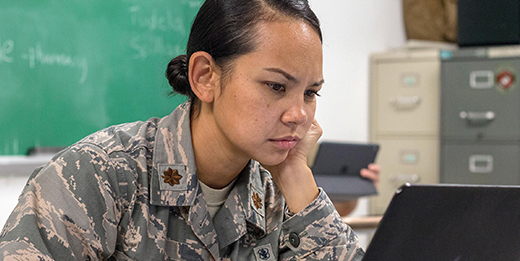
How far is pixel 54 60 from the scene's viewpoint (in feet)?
5.63

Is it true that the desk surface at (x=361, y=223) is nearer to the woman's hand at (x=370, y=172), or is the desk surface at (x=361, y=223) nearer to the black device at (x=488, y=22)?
the woman's hand at (x=370, y=172)

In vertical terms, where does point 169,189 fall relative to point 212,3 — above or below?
below

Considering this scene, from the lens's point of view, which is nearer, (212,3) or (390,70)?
(212,3)

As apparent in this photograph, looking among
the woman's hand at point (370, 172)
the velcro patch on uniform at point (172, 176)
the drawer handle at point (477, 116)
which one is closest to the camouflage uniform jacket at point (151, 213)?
the velcro patch on uniform at point (172, 176)

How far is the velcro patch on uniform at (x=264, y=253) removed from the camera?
1067mm

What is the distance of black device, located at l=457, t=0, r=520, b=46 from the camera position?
9.94ft

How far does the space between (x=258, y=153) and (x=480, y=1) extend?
2.64m

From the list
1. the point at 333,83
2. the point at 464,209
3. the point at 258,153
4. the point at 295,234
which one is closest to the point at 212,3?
the point at 258,153

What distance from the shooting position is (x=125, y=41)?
1.94m

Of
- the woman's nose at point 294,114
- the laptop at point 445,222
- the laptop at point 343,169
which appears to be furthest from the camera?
the laptop at point 343,169

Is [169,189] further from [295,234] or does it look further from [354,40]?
[354,40]

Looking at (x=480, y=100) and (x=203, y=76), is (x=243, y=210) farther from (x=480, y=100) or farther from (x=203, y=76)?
(x=480, y=100)

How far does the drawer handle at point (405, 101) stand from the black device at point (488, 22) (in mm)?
425

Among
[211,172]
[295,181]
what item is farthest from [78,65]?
[295,181]
